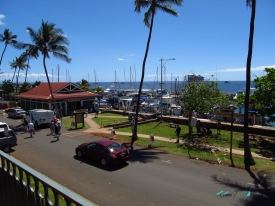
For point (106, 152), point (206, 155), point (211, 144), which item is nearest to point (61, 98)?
point (211, 144)

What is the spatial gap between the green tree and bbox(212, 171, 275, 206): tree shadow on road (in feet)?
26.8

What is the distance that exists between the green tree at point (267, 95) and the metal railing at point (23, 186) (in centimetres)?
1988

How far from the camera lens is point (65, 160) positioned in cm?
1505

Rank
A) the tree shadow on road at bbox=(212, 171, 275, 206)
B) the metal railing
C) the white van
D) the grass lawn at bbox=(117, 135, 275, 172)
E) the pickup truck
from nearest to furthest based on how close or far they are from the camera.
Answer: the metal railing → the tree shadow on road at bbox=(212, 171, 275, 206) → the grass lawn at bbox=(117, 135, 275, 172) → the pickup truck → the white van

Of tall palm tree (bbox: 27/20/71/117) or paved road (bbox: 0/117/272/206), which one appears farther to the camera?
tall palm tree (bbox: 27/20/71/117)

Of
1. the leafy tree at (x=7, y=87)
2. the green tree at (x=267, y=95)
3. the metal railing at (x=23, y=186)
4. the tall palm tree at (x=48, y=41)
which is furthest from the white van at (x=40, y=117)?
the leafy tree at (x=7, y=87)

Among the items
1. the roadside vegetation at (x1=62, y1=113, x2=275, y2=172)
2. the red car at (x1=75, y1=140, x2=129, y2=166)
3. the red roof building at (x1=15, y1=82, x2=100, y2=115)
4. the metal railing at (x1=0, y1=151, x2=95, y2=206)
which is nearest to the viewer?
the metal railing at (x1=0, y1=151, x2=95, y2=206)

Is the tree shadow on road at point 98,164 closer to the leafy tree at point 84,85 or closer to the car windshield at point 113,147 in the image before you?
the car windshield at point 113,147

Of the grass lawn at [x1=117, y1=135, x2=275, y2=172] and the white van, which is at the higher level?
the white van

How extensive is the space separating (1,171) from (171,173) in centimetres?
1060

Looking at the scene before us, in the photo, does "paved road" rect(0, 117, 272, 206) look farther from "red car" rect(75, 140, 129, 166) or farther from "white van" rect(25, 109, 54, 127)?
"white van" rect(25, 109, 54, 127)

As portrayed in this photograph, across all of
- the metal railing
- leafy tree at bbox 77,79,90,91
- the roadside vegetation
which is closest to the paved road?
the roadside vegetation

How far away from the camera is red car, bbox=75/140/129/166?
44.9 feet

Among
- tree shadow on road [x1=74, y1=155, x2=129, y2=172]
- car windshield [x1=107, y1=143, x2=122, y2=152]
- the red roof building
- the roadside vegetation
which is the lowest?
the roadside vegetation
